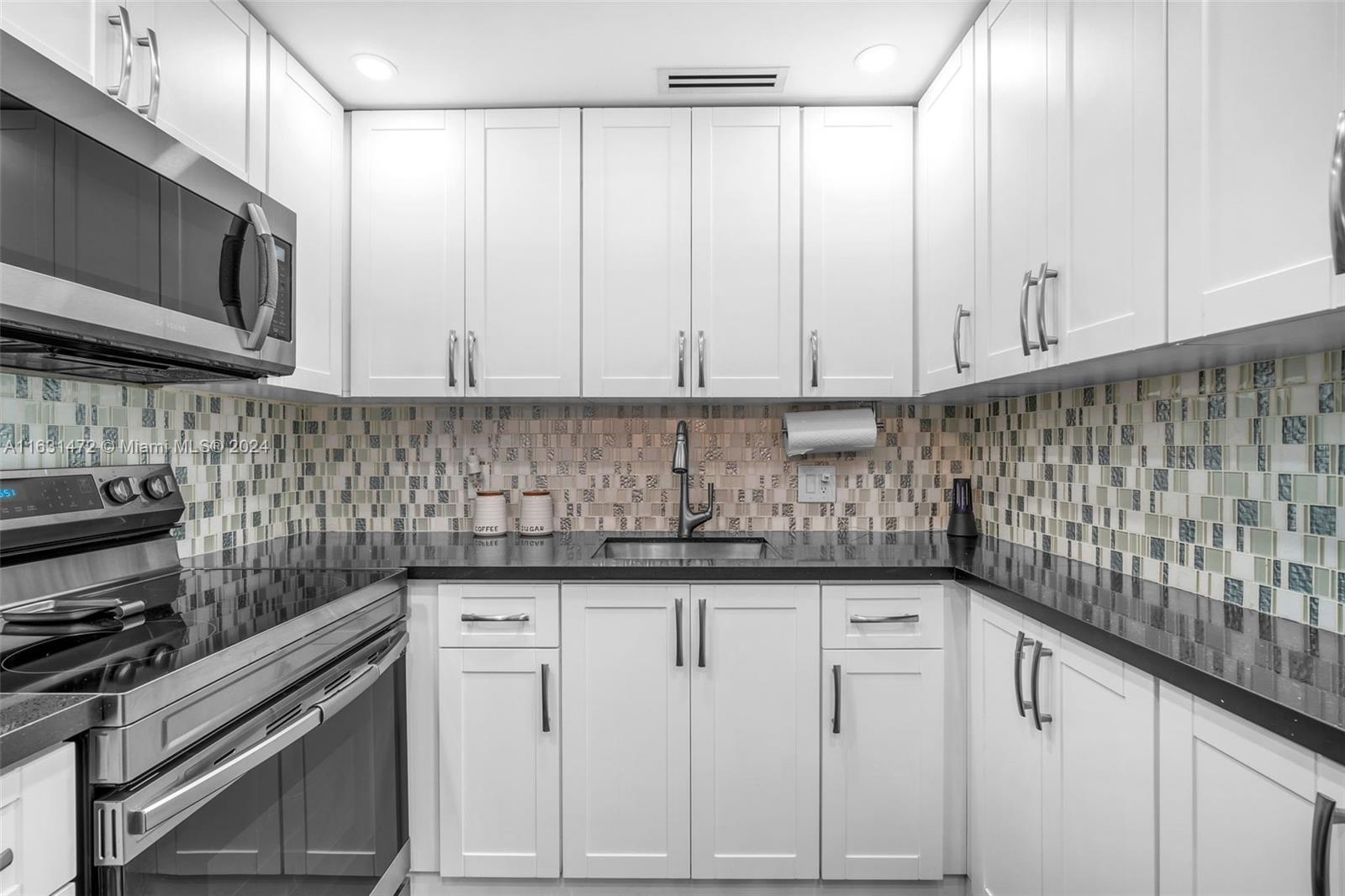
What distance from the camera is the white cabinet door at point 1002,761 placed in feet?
4.89

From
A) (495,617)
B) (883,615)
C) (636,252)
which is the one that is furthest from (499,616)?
(636,252)

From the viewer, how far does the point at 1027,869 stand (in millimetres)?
1500

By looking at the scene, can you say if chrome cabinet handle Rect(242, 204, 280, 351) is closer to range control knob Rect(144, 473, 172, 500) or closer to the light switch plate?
range control knob Rect(144, 473, 172, 500)

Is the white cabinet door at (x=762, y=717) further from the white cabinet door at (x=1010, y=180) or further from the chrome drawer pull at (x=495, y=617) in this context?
the white cabinet door at (x=1010, y=180)

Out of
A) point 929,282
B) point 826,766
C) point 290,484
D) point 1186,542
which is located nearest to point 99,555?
point 290,484

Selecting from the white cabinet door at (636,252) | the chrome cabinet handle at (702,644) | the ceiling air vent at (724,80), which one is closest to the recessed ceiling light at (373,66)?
the ceiling air vent at (724,80)

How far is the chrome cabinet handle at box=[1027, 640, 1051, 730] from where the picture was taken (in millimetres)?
1432

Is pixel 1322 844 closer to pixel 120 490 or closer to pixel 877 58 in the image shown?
pixel 877 58

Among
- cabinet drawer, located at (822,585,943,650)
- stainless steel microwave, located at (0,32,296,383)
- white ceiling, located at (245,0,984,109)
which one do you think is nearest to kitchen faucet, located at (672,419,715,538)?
cabinet drawer, located at (822,585,943,650)

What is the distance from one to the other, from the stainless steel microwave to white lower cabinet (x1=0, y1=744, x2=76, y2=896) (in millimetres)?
601

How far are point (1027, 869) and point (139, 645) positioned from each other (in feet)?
5.68

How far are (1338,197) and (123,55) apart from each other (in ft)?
5.93

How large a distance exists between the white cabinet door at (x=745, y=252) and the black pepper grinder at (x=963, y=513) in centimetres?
66

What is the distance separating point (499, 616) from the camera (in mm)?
1863
